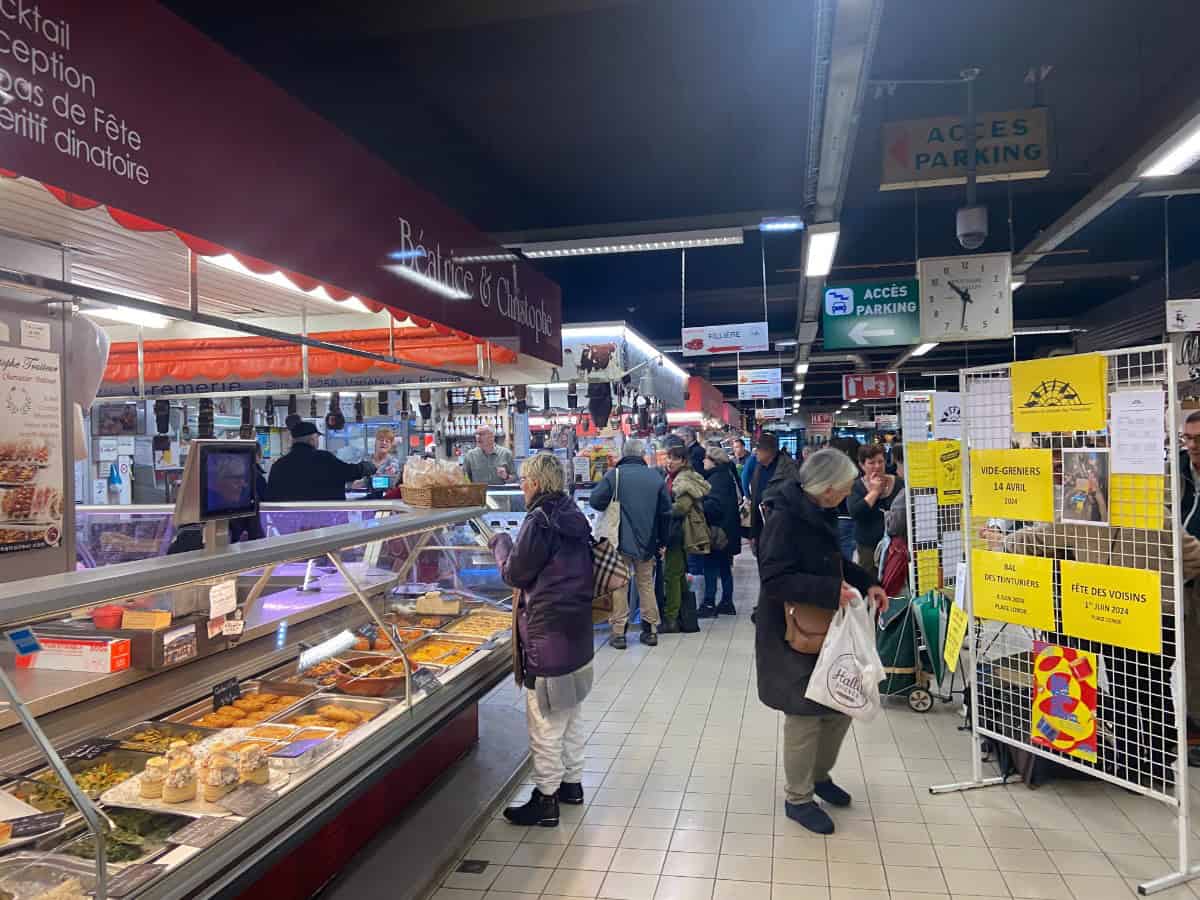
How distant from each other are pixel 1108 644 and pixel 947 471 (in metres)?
2.01

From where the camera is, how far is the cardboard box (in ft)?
9.18

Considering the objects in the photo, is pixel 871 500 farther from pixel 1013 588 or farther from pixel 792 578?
pixel 792 578

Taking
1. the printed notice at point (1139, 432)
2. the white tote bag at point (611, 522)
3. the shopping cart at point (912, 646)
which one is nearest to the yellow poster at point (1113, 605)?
A: the printed notice at point (1139, 432)

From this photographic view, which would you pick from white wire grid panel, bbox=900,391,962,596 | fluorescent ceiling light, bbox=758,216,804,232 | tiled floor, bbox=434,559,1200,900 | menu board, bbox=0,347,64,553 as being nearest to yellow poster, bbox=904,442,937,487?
white wire grid panel, bbox=900,391,962,596

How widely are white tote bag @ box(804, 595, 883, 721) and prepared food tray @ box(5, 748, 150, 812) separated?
2.63 meters

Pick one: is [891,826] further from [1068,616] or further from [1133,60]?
[1133,60]

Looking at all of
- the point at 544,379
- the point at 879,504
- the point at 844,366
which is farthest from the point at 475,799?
the point at 844,366

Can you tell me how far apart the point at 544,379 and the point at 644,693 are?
146 inches

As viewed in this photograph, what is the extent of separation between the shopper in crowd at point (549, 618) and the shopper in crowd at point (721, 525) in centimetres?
474

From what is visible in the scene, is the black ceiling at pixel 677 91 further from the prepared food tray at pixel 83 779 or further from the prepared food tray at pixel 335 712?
the prepared food tray at pixel 83 779

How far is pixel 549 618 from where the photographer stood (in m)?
3.78

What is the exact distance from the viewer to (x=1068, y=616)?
3.61m

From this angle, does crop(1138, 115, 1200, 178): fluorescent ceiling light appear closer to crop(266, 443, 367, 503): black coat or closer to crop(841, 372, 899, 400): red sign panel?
crop(266, 443, 367, 503): black coat

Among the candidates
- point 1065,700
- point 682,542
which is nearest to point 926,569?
point 1065,700
